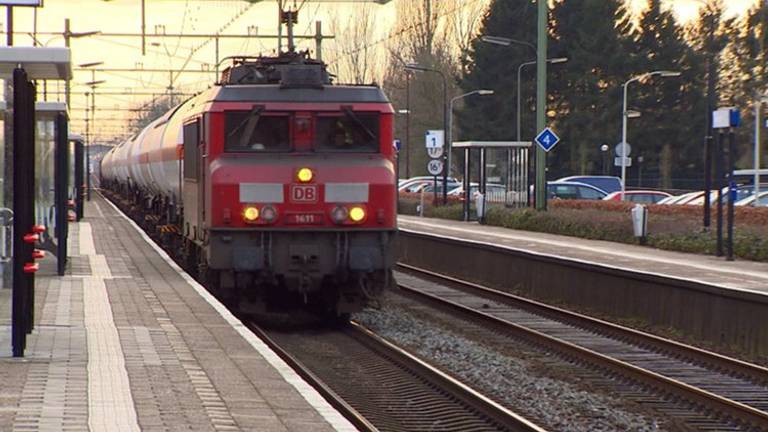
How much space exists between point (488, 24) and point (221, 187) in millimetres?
63541

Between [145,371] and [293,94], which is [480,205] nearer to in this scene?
[293,94]

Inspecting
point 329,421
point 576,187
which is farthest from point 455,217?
point 329,421

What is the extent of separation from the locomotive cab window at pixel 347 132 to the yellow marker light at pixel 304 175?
22.0 inches

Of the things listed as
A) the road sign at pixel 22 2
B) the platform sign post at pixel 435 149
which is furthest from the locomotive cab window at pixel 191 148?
the platform sign post at pixel 435 149

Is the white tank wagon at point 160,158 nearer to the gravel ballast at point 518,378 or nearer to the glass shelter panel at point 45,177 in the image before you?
the glass shelter panel at point 45,177

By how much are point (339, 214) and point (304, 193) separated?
48cm

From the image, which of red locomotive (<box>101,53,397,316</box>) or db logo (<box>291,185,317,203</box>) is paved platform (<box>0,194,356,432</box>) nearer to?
red locomotive (<box>101,53,397,316</box>)

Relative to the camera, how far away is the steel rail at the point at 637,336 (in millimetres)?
14661

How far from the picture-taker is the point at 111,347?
41.1ft

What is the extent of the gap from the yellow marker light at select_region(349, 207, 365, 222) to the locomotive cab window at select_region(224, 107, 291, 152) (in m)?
1.11

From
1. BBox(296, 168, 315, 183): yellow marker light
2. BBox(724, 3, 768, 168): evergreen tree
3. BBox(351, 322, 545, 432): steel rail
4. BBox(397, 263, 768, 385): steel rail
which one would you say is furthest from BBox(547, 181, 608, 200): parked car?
BBox(296, 168, 315, 183): yellow marker light

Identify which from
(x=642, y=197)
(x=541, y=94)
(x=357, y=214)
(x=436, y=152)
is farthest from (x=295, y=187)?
(x=642, y=197)

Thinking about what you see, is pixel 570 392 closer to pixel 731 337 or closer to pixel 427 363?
pixel 427 363

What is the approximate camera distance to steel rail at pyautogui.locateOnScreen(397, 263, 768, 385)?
14.7 meters
